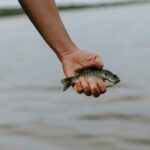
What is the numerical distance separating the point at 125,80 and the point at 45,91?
7.29 feet

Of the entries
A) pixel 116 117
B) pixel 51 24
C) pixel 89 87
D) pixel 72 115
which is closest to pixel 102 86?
pixel 89 87

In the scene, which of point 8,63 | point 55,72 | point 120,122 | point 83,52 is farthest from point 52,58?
point 83,52

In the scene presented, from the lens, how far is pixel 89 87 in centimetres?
322

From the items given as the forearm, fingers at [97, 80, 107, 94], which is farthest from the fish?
the forearm

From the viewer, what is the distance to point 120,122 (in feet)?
33.5

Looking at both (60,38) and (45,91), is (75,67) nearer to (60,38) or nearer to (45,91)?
(60,38)

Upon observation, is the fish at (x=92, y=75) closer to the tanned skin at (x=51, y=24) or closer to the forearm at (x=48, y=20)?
the tanned skin at (x=51, y=24)

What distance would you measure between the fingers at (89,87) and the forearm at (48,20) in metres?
0.24

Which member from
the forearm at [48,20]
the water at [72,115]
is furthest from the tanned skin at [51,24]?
the water at [72,115]

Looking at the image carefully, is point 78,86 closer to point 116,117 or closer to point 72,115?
point 116,117

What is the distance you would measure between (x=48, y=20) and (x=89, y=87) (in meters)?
0.45

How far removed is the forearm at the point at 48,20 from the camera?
3.34 m

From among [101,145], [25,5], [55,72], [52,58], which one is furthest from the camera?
[52,58]

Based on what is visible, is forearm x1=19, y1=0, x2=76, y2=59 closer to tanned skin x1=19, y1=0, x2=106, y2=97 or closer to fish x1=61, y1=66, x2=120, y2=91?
tanned skin x1=19, y1=0, x2=106, y2=97
